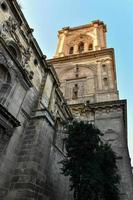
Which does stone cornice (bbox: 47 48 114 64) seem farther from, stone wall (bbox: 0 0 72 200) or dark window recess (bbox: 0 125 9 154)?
dark window recess (bbox: 0 125 9 154)

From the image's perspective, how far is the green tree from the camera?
9711 mm

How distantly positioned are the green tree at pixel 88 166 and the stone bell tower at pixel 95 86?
171 inches

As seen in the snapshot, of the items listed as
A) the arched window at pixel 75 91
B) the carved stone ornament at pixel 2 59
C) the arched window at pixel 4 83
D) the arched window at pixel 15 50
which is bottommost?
the arched window at pixel 4 83

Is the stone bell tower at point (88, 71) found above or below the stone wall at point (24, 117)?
above

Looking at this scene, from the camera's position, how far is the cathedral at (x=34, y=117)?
901 cm

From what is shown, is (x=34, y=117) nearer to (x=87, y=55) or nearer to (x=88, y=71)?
(x=88, y=71)

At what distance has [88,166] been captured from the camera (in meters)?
10.1

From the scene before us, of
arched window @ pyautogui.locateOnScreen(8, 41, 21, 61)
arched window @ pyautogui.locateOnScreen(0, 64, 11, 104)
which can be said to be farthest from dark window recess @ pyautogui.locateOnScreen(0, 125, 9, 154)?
arched window @ pyautogui.locateOnScreen(8, 41, 21, 61)

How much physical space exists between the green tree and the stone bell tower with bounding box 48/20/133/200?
4.34m

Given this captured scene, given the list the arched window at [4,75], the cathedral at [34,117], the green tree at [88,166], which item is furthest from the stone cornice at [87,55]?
the arched window at [4,75]

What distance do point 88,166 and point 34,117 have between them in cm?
388

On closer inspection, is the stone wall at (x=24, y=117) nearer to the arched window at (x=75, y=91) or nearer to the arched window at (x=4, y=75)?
the arched window at (x=4, y=75)

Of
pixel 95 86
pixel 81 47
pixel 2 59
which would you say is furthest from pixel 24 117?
pixel 81 47

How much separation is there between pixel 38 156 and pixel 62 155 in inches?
202
